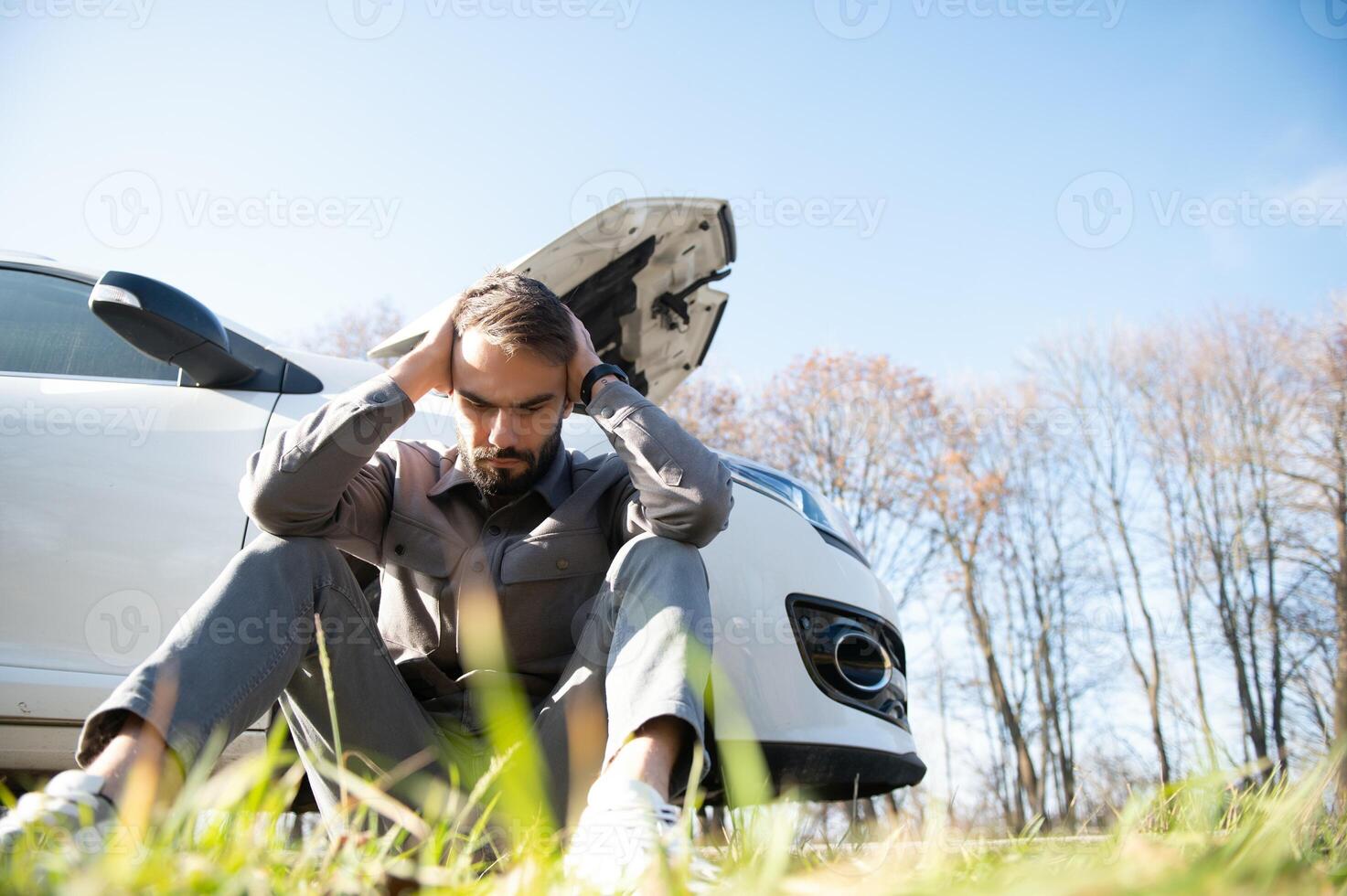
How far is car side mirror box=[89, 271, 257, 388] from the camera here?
2064mm

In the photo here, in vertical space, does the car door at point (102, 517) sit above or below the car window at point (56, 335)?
below

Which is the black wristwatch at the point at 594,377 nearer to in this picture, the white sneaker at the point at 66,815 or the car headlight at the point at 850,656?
the car headlight at the point at 850,656

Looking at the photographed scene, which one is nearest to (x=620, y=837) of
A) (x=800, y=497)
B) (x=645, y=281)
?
(x=800, y=497)

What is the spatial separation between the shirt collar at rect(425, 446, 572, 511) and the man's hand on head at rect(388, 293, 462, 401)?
0.62 ft

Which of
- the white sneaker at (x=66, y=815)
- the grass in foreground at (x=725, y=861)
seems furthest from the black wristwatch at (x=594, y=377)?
the white sneaker at (x=66, y=815)

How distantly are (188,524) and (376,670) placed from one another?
1.09m

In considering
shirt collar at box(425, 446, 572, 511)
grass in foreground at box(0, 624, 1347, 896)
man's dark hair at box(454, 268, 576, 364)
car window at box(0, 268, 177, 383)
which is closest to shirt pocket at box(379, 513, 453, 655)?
shirt collar at box(425, 446, 572, 511)

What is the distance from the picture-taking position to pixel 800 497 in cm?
271

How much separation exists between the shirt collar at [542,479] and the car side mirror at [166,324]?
2.51ft

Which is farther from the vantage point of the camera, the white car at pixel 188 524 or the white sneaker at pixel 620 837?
the white car at pixel 188 524

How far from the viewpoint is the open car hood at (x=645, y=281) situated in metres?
2.58

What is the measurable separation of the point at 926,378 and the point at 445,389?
17.1 metres

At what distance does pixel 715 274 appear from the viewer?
3080 millimetres

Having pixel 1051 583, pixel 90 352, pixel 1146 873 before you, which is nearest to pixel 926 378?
pixel 1051 583
